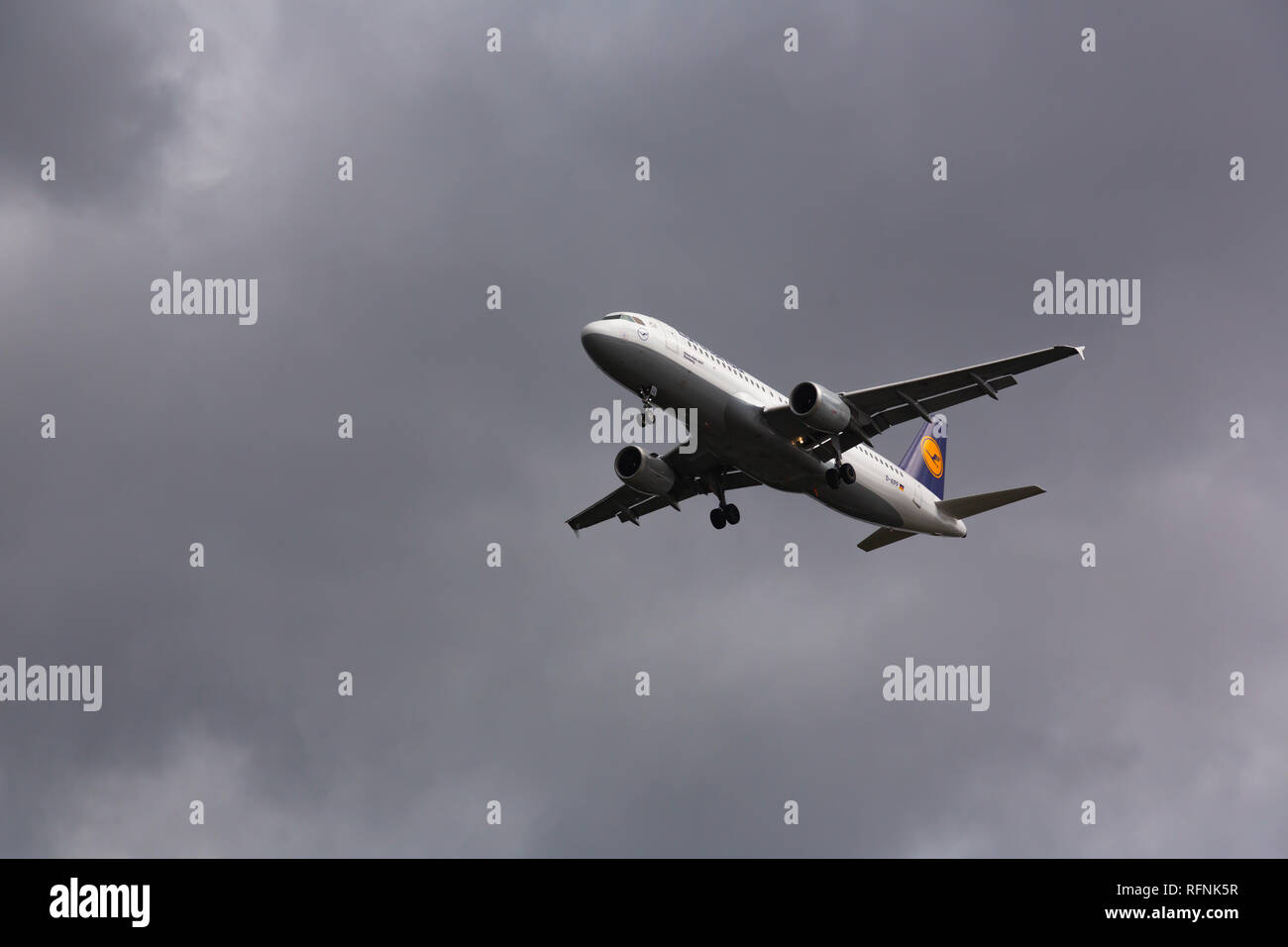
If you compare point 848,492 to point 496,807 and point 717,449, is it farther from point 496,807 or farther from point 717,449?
point 496,807

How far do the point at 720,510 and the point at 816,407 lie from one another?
419 inches

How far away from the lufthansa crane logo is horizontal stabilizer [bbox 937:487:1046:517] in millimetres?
7366

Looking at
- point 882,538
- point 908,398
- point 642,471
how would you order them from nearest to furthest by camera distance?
point 908,398 → point 642,471 → point 882,538

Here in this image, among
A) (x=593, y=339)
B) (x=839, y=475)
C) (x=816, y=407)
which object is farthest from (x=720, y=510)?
(x=593, y=339)

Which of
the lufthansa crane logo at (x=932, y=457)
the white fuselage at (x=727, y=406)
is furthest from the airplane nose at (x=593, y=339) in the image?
the lufthansa crane logo at (x=932, y=457)

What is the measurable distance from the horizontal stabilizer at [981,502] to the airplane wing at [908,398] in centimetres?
715

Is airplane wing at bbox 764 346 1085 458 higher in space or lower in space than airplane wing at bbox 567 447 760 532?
higher

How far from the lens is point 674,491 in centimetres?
6456

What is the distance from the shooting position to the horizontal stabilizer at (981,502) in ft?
209

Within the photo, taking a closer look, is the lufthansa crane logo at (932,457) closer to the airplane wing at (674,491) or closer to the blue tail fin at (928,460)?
the blue tail fin at (928,460)

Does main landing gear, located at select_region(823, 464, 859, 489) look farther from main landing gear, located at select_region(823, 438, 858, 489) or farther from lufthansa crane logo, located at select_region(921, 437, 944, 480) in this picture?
lufthansa crane logo, located at select_region(921, 437, 944, 480)

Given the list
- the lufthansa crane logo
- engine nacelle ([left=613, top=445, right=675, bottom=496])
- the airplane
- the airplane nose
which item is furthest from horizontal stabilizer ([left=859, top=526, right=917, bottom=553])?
the airplane nose

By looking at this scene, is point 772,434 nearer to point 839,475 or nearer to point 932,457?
point 839,475

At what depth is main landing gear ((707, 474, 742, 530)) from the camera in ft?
209
